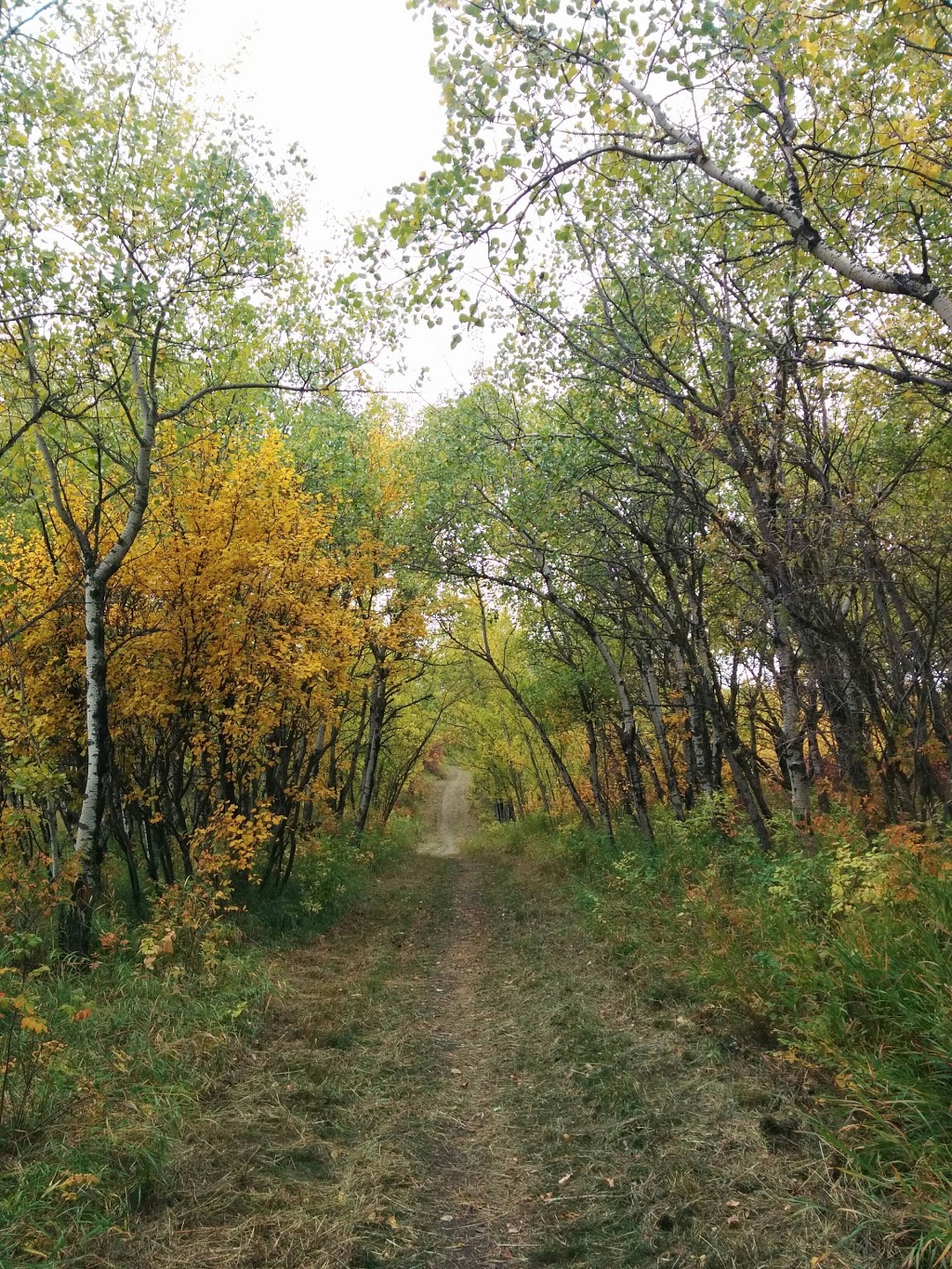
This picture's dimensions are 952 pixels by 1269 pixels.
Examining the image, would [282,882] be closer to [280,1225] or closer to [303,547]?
[303,547]

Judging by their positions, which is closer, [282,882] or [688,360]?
[688,360]

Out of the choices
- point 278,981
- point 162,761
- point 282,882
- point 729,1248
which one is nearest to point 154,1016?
point 278,981

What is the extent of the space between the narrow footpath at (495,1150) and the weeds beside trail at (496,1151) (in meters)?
0.01

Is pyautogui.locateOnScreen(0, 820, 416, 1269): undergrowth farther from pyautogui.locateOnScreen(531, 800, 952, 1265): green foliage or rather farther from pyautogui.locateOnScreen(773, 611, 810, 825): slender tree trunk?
pyautogui.locateOnScreen(773, 611, 810, 825): slender tree trunk

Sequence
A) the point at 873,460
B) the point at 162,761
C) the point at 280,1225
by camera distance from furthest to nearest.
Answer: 1. the point at 873,460
2. the point at 162,761
3. the point at 280,1225

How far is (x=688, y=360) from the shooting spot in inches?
343

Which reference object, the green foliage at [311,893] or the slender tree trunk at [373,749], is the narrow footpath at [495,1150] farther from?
the slender tree trunk at [373,749]

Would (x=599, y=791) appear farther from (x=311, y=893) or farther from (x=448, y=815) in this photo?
(x=448, y=815)

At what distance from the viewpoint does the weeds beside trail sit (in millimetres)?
3191

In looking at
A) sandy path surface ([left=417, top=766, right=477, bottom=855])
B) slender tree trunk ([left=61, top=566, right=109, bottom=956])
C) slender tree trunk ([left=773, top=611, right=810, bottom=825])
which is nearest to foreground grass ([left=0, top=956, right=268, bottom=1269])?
slender tree trunk ([left=61, top=566, right=109, bottom=956])

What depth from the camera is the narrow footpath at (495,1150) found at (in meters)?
3.19

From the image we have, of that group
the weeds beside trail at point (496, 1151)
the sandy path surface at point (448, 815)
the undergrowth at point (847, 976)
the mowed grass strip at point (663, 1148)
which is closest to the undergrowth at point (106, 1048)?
the weeds beside trail at point (496, 1151)

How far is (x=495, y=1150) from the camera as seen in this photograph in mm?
4238

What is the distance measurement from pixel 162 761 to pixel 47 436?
13.3 ft
